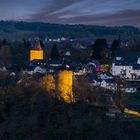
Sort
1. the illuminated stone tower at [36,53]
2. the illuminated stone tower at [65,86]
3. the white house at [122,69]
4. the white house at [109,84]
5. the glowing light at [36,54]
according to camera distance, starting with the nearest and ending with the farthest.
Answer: the illuminated stone tower at [65,86] → the white house at [109,84] → the white house at [122,69] → the glowing light at [36,54] → the illuminated stone tower at [36,53]

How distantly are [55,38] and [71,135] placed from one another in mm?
48601

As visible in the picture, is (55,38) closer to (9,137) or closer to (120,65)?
(120,65)

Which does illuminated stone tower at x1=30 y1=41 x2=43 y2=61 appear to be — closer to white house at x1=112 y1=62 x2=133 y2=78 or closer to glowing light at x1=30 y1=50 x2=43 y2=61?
glowing light at x1=30 y1=50 x2=43 y2=61

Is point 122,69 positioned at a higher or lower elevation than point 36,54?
lower

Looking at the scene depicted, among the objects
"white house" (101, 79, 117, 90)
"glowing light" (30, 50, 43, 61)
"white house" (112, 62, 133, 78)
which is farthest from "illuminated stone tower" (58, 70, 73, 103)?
"glowing light" (30, 50, 43, 61)

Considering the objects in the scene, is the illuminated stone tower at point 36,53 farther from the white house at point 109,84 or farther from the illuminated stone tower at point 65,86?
the illuminated stone tower at point 65,86

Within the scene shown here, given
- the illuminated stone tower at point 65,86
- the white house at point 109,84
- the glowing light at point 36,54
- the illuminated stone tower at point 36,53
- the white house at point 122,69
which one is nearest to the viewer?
the illuminated stone tower at point 65,86

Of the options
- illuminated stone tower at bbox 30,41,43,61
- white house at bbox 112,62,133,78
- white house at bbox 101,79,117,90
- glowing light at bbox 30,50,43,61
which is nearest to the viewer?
white house at bbox 101,79,117,90

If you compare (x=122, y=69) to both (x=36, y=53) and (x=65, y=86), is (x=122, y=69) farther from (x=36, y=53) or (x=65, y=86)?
(x=65, y=86)

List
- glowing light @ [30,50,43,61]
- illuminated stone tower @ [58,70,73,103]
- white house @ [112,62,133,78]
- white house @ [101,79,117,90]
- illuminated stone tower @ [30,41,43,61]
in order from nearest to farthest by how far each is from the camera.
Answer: illuminated stone tower @ [58,70,73,103] < white house @ [101,79,117,90] < white house @ [112,62,133,78] < glowing light @ [30,50,43,61] < illuminated stone tower @ [30,41,43,61]

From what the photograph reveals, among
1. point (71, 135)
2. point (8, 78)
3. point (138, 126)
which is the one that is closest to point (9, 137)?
point (71, 135)

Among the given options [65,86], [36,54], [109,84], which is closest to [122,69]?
[109,84]

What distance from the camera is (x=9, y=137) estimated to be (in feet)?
43.2

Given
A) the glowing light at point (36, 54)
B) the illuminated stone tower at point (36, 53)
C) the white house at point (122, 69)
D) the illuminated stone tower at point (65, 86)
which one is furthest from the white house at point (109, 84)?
the illuminated stone tower at point (36, 53)
